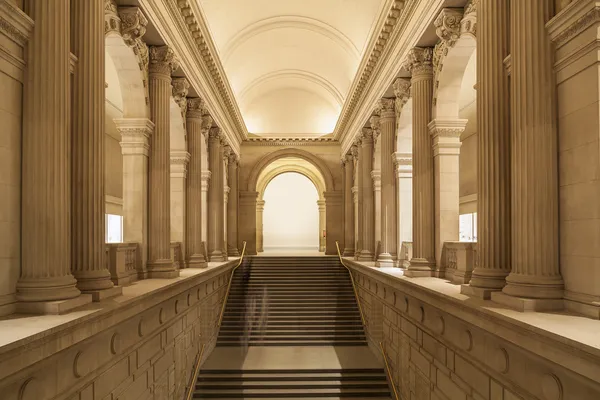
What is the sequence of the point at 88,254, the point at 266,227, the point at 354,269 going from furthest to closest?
the point at 266,227
the point at 354,269
the point at 88,254

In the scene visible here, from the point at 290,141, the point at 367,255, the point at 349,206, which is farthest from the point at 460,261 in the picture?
the point at 290,141

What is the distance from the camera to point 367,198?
2083cm

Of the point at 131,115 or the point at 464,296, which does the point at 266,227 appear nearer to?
the point at 131,115

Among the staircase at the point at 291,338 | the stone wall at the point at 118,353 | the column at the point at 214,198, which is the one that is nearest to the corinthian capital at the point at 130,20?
the stone wall at the point at 118,353

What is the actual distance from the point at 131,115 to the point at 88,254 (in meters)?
5.31

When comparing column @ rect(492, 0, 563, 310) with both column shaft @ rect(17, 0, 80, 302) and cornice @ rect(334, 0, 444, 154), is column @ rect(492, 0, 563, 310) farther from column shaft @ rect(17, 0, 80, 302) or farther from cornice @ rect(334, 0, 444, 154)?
column shaft @ rect(17, 0, 80, 302)

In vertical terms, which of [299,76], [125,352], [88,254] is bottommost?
[125,352]

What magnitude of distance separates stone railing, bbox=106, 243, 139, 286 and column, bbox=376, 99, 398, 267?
7.82 meters

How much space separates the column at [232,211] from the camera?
26.2 meters

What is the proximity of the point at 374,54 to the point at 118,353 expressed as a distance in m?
11.7

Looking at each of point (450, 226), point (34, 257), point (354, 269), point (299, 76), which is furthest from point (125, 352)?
point (299, 76)

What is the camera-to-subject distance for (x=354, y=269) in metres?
19.8

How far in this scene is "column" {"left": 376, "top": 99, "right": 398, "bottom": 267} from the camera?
53.6ft

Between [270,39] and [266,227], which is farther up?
[270,39]
